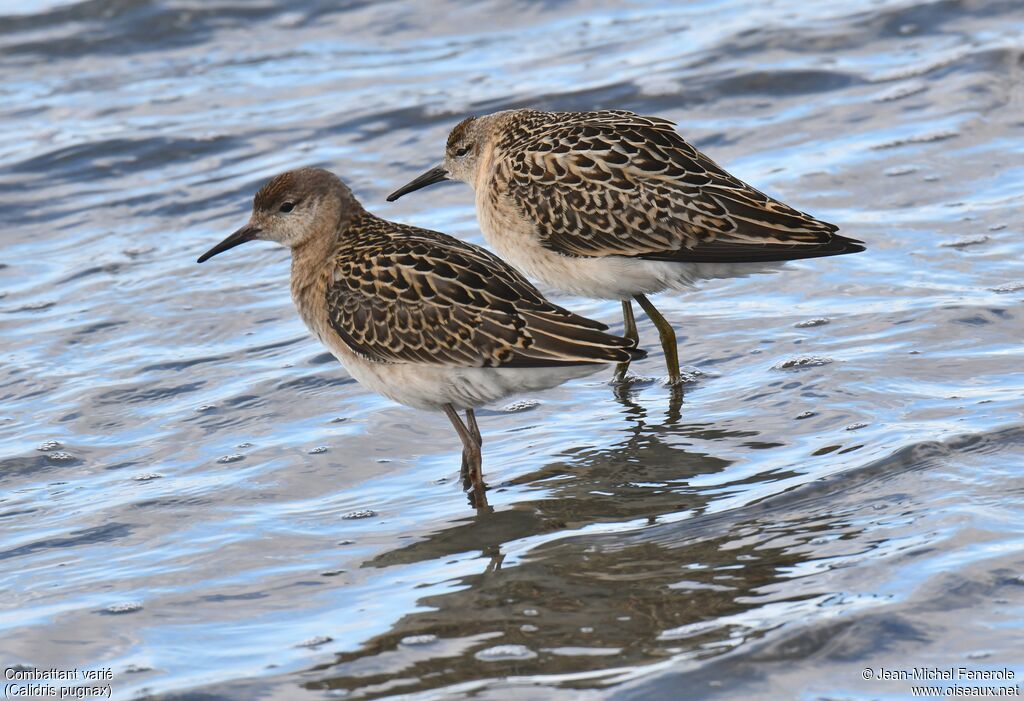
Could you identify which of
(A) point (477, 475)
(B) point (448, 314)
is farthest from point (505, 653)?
(B) point (448, 314)

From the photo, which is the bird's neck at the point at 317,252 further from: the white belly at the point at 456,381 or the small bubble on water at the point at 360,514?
the small bubble on water at the point at 360,514

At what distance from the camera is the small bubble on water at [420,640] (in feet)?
18.6

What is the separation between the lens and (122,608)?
6.14m

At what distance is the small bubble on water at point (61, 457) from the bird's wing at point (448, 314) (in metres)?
1.71

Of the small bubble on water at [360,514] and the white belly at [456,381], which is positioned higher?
the white belly at [456,381]

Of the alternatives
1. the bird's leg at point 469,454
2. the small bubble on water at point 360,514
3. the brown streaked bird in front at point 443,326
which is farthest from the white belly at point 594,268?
the small bubble on water at point 360,514

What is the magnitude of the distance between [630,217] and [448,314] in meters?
1.66

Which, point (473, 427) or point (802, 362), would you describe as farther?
point (802, 362)

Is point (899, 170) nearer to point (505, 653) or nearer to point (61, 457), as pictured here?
point (61, 457)

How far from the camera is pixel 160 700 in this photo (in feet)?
17.6

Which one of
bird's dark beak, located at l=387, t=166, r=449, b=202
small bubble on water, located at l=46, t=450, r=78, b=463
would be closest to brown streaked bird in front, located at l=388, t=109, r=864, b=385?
bird's dark beak, located at l=387, t=166, r=449, b=202

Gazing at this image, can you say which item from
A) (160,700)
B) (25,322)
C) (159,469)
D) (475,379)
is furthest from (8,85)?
(160,700)

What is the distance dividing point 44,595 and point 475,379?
222 centimetres

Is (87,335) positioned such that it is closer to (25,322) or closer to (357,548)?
(25,322)
